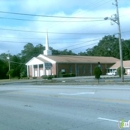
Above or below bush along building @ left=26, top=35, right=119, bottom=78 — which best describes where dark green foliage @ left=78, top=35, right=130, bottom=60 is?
above

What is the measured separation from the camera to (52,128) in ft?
27.2

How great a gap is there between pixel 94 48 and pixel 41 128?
115 meters

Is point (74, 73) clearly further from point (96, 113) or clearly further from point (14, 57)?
point (96, 113)

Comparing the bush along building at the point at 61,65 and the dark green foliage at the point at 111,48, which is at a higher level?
the dark green foliage at the point at 111,48

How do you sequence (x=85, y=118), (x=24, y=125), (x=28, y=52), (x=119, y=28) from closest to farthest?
(x=24, y=125) → (x=85, y=118) → (x=119, y=28) → (x=28, y=52)

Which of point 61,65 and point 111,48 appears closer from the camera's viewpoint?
point 61,65

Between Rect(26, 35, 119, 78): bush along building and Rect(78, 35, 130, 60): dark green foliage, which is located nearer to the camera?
Rect(26, 35, 119, 78): bush along building

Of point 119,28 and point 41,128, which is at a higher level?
point 119,28

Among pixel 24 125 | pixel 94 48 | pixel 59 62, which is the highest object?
pixel 94 48

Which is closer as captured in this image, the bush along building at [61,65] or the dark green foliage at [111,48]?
the bush along building at [61,65]

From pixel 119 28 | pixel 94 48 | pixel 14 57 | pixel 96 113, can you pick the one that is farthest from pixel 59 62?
pixel 96 113

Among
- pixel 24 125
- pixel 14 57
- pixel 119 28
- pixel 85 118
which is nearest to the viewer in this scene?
pixel 24 125

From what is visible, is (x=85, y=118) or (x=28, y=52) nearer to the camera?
(x=85, y=118)

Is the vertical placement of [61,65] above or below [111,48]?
below
